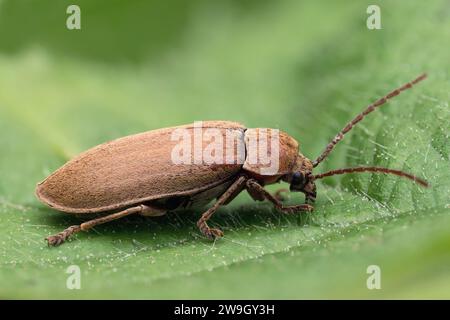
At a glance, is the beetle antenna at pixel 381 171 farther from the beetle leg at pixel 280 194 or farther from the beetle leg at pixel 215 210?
the beetle leg at pixel 215 210

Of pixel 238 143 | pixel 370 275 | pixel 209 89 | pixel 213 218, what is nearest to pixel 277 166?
pixel 238 143

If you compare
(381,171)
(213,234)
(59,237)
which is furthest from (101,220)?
(381,171)

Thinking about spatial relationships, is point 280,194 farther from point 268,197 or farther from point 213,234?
point 213,234

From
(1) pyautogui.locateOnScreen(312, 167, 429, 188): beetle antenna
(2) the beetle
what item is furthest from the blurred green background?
(2) the beetle

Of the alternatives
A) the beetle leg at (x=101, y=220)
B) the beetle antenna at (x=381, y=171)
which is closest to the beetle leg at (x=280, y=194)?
the beetle antenna at (x=381, y=171)

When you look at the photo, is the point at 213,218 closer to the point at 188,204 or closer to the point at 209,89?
the point at 188,204

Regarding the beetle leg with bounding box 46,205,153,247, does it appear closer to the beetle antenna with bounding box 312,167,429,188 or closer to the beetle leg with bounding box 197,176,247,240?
the beetle leg with bounding box 197,176,247,240

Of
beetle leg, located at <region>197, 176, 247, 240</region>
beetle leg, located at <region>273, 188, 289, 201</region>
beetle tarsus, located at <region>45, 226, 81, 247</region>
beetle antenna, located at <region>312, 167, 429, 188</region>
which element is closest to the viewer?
beetle antenna, located at <region>312, 167, 429, 188</region>
